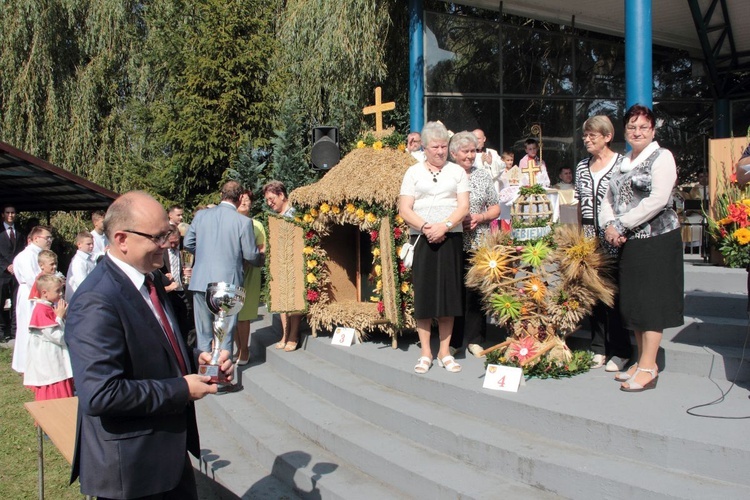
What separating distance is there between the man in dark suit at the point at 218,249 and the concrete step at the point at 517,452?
1.49 meters

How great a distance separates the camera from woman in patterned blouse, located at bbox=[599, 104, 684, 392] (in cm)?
449

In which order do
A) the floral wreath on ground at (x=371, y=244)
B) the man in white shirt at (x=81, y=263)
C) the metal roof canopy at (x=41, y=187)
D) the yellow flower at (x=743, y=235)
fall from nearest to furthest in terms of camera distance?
the yellow flower at (x=743, y=235)
the floral wreath on ground at (x=371, y=244)
the man in white shirt at (x=81, y=263)
the metal roof canopy at (x=41, y=187)

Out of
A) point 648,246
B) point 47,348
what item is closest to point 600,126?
point 648,246

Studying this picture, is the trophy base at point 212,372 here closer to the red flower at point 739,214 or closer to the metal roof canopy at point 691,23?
the red flower at point 739,214

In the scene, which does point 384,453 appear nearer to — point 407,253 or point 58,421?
point 407,253

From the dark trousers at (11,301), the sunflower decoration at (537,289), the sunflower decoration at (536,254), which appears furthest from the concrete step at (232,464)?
the dark trousers at (11,301)

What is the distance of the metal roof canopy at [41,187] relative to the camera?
10.6m

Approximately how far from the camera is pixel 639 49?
8469 millimetres

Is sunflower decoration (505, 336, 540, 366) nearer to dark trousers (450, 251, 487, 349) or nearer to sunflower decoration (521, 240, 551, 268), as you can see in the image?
sunflower decoration (521, 240, 551, 268)

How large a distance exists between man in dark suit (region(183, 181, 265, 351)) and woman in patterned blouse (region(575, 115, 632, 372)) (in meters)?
3.19

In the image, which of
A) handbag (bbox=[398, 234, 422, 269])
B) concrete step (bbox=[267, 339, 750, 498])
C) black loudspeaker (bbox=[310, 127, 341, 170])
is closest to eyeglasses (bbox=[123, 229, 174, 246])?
concrete step (bbox=[267, 339, 750, 498])

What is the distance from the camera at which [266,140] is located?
1352cm

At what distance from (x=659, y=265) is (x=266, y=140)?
1015cm

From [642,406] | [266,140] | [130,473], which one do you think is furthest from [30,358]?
[266,140]
